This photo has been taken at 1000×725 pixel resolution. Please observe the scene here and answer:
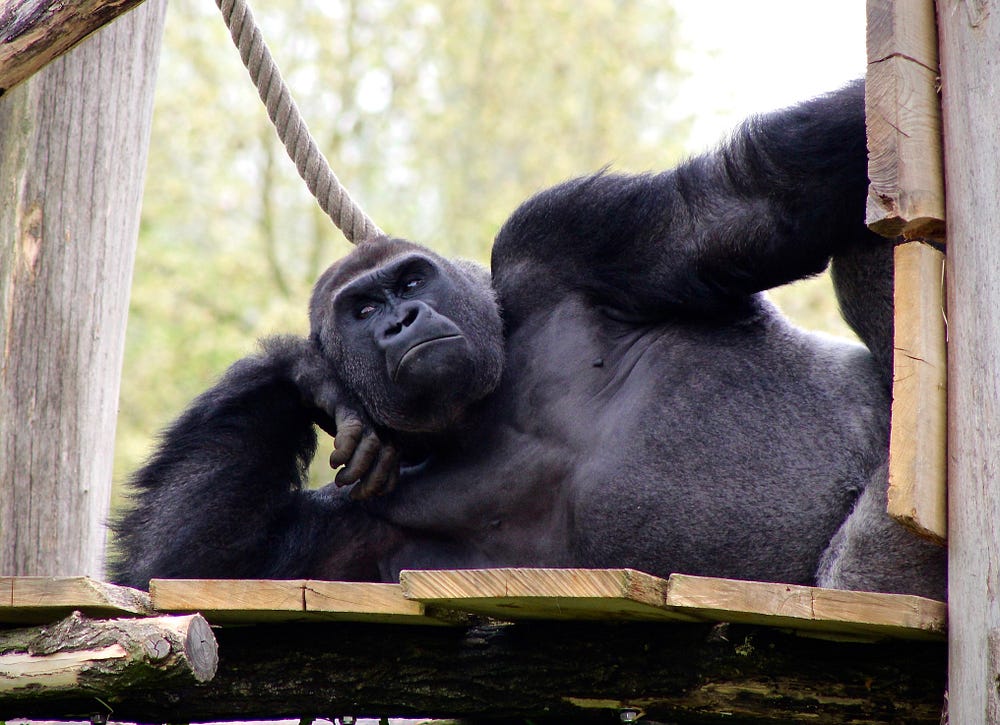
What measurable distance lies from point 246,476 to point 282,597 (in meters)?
1.16

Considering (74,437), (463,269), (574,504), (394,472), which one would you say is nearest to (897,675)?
(574,504)

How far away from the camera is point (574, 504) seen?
3316mm

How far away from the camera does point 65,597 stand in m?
2.45

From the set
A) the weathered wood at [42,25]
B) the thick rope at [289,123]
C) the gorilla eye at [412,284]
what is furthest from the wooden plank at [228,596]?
the thick rope at [289,123]

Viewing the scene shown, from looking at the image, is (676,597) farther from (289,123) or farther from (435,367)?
(289,123)

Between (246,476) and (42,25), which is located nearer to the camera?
(42,25)

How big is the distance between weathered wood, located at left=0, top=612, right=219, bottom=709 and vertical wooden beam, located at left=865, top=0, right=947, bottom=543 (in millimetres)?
1417

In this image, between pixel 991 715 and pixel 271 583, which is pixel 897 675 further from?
pixel 271 583

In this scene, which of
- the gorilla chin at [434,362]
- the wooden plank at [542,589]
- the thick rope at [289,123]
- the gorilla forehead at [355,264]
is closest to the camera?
the wooden plank at [542,589]

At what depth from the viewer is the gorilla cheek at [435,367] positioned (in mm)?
3455

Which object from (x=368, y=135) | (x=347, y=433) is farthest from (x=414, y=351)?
(x=368, y=135)

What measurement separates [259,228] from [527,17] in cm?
423

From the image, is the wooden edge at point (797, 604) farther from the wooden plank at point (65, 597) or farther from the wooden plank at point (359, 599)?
the wooden plank at point (65, 597)

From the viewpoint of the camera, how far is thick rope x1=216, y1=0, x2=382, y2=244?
13.5 ft
